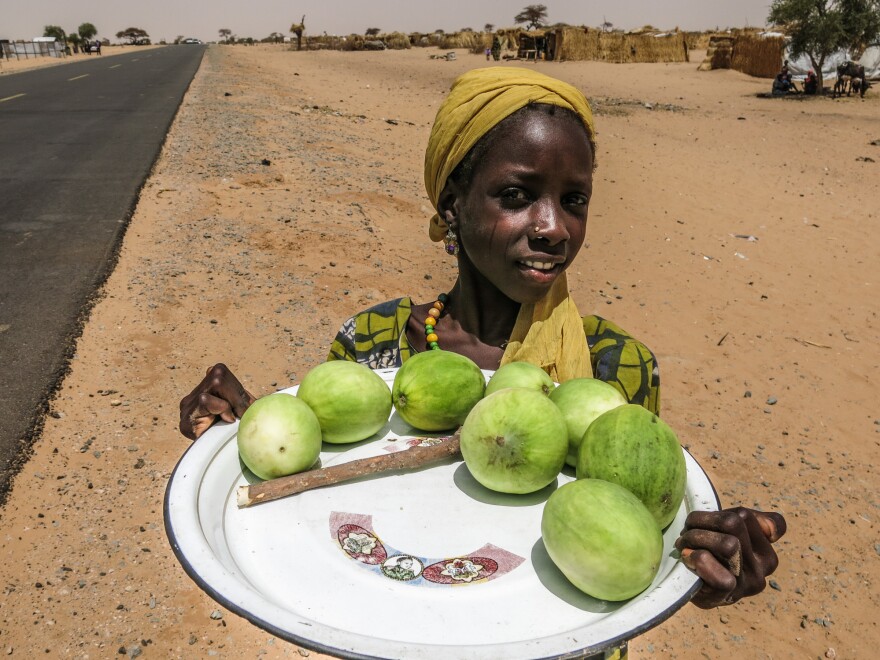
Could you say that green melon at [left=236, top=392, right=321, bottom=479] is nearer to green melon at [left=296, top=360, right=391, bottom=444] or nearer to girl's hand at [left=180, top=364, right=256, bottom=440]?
green melon at [left=296, top=360, right=391, bottom=444]

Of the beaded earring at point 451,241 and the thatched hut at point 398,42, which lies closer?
the beaded earring at point 451,241

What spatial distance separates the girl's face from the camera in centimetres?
197

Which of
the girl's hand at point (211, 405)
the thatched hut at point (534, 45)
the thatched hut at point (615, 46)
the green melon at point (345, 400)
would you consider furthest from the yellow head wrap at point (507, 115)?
the thatched hut at point (534, 45)

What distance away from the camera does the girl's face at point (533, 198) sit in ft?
6.47

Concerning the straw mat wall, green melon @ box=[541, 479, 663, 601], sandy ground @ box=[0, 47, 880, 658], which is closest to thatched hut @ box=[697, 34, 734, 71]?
the straw mat wall

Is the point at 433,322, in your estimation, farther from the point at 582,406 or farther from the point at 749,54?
the point at 749,54

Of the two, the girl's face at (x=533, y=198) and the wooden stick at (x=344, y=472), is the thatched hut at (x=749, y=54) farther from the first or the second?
the wooden stick at (x=344, y=472)

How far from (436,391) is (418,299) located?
5.37 metres

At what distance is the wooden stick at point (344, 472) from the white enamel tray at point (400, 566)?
1.0 inches

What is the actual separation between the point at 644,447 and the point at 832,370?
5.87 metres

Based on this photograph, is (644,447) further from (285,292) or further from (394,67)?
(394,67)

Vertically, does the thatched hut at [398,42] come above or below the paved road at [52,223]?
above

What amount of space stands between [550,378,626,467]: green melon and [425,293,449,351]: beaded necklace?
922 millimetres

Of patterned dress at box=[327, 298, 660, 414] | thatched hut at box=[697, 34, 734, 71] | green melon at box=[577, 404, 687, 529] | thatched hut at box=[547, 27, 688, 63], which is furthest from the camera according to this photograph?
thatched hut at box=[547, 27, 688, 63]
